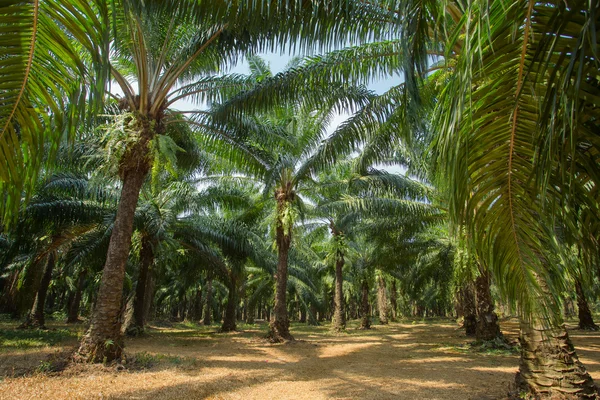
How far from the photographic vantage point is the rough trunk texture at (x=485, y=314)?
11.6 m

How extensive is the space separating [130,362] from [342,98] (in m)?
7.17

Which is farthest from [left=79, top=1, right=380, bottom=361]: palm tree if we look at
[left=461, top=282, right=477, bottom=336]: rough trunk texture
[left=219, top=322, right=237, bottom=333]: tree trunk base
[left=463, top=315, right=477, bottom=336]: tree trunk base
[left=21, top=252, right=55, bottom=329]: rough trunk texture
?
[left=463, top=315, right=477, bottom=336]: tree trunk base

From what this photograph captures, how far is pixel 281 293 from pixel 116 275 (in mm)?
6949

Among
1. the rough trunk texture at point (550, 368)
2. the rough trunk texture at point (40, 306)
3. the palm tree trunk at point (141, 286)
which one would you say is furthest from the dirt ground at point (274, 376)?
the rough trunk texture at point (40, 306)

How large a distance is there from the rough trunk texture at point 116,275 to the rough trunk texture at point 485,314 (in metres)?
10.2

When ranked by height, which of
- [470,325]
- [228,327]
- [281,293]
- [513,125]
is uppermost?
[513,125]

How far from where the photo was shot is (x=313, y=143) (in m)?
12.3

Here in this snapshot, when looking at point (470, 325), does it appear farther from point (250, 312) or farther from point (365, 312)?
point (250, 312)

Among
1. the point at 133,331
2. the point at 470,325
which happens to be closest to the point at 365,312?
the point at 470,325

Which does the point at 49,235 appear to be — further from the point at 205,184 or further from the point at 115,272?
the point at 115,272

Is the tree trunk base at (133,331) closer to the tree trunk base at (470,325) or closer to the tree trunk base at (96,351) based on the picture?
the tree trunk base at (96,351)

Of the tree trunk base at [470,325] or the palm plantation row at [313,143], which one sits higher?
the palm plantation row at [313,143]

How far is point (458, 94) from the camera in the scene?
Result: 2277 mm

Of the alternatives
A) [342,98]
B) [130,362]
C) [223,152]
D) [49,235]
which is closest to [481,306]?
[342,98]
